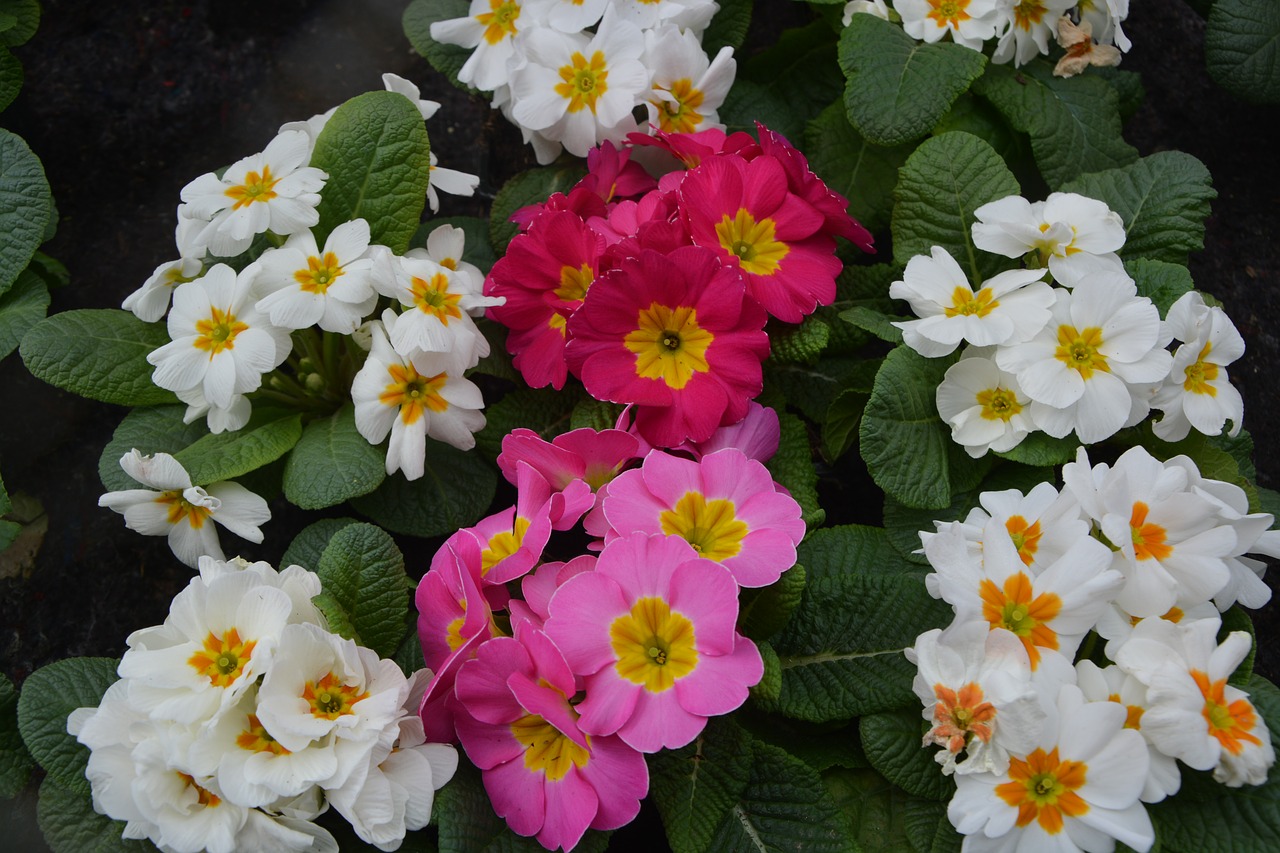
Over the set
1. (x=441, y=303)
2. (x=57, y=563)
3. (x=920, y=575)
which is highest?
(x=441, y=303)

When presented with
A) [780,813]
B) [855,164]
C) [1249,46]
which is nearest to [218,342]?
[780,813]

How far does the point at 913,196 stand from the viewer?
179cm

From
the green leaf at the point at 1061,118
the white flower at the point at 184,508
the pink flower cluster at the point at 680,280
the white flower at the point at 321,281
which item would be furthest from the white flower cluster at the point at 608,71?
the white flower at the point at 184,508

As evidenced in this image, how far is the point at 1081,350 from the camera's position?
155 centimetres

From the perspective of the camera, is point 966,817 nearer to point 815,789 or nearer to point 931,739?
point 931,739

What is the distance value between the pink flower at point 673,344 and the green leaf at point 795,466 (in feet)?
0.46

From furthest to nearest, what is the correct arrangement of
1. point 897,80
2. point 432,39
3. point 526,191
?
point 432,39
point 526,191
point 897,80

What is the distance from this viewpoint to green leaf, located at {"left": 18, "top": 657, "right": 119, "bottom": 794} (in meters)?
1.47

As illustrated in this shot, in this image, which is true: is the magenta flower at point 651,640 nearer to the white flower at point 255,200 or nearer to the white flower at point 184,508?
the white flower at point 184,508

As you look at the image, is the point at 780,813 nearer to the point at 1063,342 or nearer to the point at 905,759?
the point at 905,759

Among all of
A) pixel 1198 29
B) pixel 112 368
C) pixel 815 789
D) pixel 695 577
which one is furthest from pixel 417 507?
pixel 1198 29

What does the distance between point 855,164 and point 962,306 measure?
55 centimetres

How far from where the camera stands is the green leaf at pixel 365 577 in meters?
1.48

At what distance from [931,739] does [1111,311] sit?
667 mm
